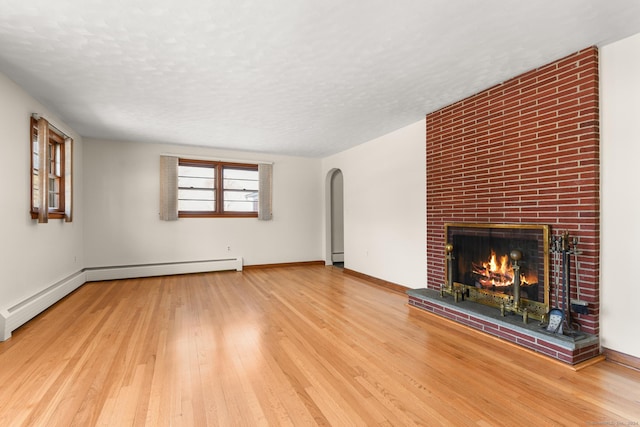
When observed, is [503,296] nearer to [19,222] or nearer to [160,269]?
[19,222]

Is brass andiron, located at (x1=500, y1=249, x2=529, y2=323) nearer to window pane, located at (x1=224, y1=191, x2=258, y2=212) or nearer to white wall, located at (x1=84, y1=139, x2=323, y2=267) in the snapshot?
white wall, located at (x1=84, y1=139, x2=323, y2=267)

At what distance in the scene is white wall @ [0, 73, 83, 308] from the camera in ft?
9.52

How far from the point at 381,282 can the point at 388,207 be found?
4.17 ft

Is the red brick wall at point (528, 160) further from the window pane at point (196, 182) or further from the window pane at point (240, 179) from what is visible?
the window pane at point (196, 182)

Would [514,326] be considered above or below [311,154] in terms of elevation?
below

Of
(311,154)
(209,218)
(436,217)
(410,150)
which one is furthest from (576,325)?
(209,218)

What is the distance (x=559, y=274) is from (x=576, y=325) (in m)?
0.43

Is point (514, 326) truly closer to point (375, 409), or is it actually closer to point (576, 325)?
point (576, 325)

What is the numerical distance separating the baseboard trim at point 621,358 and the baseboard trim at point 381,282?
7.46 feet

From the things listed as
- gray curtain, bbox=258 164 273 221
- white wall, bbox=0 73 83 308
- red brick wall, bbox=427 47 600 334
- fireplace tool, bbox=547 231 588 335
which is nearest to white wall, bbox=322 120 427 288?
red brick wall, bbox=427 47 600 334

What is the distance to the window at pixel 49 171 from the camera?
3.46m

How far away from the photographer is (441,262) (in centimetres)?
383

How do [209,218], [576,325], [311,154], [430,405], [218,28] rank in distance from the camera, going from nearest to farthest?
[430,405], [218,28], [576,325], [209,218], [311,154]

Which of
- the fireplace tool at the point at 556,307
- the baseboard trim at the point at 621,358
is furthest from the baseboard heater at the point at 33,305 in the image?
the baseboard trim at the point at 621,358
